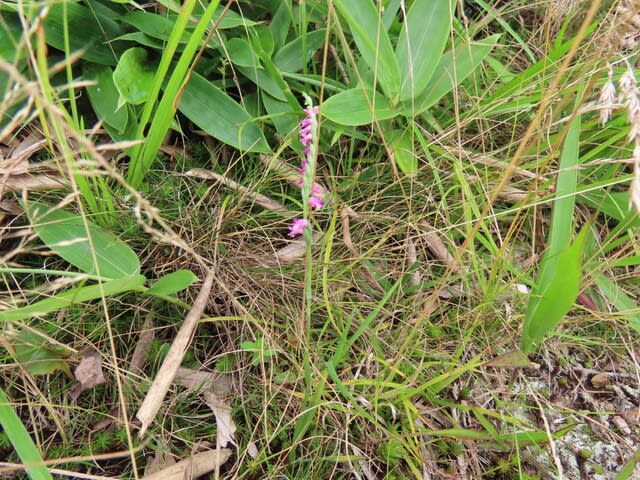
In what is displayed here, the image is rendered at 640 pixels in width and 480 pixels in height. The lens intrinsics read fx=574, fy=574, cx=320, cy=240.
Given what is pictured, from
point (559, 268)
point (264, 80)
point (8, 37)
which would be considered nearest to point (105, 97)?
point (8, 37)

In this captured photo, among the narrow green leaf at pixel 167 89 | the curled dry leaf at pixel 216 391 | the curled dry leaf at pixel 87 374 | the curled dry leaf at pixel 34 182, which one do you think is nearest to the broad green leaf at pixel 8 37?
the curled dry leaf at pixel 34 182

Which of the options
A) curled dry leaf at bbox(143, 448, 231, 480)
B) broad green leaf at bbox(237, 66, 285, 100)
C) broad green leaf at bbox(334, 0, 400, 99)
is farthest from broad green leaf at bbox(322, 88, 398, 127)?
curled dry leaf at bbox(143, 448, 231, 480)

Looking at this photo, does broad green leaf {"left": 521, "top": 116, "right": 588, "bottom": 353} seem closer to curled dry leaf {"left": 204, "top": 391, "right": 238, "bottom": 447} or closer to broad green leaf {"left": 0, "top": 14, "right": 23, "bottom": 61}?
curled dry leaf {"left": 204, "top": 391, "right": 238, "bottom": 447}

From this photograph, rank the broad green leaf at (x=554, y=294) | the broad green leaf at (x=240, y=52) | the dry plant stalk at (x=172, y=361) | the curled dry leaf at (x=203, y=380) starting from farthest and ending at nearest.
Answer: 1. the broad green leaf at (x=240, y=52)
2. the curled dry leaf at (x=203, y=380)
3. the dry plant stalk at (x=172, y=361)
4. the broad green leaf at (x=554, y=294)

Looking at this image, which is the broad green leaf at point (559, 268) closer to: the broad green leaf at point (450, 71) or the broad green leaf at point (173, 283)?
the broad green leaf at point (450, 71)

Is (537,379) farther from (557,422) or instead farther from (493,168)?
(493,168)

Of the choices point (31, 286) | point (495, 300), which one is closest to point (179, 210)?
point (31, 286)

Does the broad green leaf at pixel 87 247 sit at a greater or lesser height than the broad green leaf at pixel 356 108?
lesser
